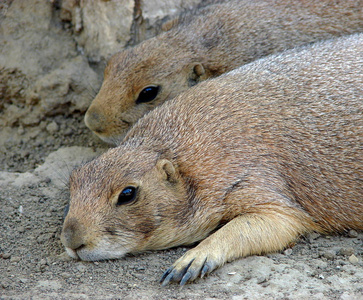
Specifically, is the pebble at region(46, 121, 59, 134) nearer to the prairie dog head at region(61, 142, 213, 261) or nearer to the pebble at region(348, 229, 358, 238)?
the prairie dog head at region(61, 142, 213, 261)

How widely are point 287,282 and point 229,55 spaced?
310 cm

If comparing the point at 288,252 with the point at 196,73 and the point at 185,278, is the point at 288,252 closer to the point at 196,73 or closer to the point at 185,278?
the point at 185,278

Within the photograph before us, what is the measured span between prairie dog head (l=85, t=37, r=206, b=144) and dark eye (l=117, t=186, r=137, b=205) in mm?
1721

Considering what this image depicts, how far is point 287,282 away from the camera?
13.0 feet

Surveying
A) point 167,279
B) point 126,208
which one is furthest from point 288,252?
point 126,208

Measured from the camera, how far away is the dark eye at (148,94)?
→ 5.95m

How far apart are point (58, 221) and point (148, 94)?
5.84 feet

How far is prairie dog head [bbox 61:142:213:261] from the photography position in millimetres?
4137

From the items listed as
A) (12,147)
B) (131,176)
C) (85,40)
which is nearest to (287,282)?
(131,176)

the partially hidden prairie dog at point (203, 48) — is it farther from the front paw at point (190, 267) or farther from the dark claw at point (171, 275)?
the dark claw at point (171, 275)

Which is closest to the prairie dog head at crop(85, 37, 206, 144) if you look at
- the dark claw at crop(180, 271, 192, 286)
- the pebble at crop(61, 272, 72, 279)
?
the pebble at crop(61, 272, 72, 279)

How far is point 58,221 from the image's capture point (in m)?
5.05

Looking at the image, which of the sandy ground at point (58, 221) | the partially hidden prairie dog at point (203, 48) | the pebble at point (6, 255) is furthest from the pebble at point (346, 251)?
the pebble at point (6, 255)

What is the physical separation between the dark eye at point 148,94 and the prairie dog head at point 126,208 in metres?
1.53
